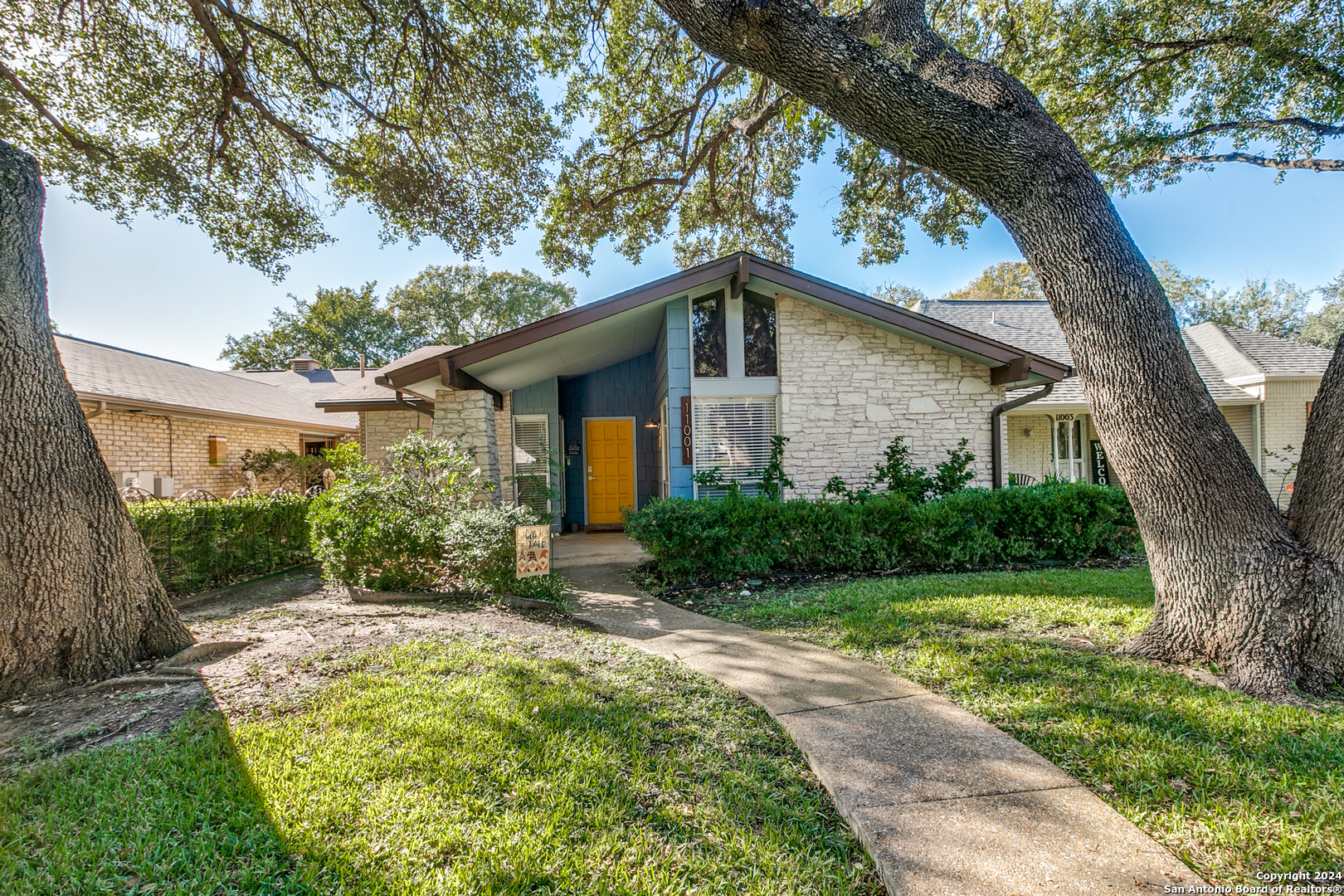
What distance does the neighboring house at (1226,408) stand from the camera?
11.8m

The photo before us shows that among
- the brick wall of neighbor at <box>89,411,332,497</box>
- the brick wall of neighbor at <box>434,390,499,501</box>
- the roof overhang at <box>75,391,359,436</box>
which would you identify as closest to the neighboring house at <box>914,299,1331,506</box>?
the brick wall of neighbor at <box>434,390,499,501</box>

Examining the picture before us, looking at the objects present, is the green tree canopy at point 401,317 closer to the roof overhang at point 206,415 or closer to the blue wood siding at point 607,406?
the roof overhang at point 206,415

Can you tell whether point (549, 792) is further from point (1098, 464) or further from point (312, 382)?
point (312, 382)

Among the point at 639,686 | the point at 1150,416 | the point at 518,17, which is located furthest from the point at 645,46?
the point at 639,686

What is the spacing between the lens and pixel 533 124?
301 inches

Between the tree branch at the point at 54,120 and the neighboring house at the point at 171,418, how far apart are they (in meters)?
4.25

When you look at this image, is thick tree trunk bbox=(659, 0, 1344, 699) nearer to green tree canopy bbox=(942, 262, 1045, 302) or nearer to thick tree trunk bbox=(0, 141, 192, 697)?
thick tree trunk bbox=(0, 141, 192, 697)

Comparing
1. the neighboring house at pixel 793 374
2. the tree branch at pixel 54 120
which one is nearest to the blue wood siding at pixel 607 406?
the neighboring house at pixel 793 374

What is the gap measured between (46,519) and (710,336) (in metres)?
6.92

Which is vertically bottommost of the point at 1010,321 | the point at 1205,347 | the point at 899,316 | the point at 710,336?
the point at 710,336

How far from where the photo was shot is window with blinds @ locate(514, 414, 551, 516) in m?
9.66

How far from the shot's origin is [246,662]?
3514 mm

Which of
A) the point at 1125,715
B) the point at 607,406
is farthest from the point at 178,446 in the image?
the point at 1125,715

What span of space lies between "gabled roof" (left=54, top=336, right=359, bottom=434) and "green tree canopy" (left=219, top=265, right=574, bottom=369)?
13063 millimetres
